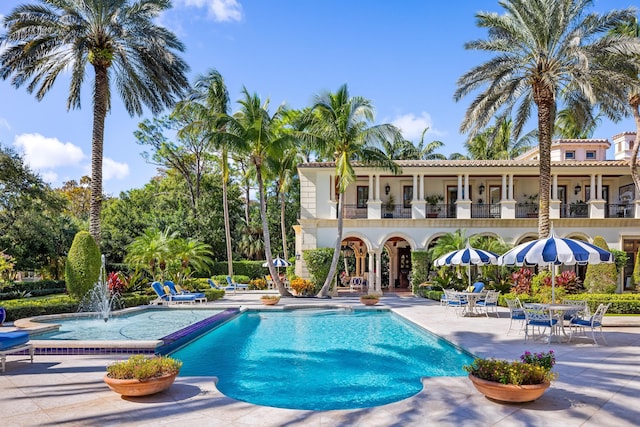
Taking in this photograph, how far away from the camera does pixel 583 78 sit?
16.8m

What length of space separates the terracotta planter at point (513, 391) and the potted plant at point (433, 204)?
2116cm

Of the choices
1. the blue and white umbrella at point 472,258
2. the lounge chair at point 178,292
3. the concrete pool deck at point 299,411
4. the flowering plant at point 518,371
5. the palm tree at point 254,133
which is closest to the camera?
the concrete pool deck at point 299,411

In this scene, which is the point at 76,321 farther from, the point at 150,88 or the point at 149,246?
the point at 150,88

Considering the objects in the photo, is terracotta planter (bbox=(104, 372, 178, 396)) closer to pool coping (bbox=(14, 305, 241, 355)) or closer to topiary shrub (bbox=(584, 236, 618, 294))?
pool coping (bbox=(14, 305, 241, 355))

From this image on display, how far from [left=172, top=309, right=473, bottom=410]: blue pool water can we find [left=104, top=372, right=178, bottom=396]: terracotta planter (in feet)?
4.57

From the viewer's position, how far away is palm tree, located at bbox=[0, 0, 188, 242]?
17.5 metres

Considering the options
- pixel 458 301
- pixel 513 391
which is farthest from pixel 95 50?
pixel 513 391

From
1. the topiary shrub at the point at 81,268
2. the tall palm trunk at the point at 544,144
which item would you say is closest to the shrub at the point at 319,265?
the tall palm trunk at the point at 544,144

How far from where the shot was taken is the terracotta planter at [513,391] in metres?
5.95

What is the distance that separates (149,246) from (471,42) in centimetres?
1753

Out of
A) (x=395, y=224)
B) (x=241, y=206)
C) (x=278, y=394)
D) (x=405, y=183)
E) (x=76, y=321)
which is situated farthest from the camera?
(x=241, y=206)

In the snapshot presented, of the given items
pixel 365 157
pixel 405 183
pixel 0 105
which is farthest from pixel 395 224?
pixel 0 105

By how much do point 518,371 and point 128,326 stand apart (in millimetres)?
11575

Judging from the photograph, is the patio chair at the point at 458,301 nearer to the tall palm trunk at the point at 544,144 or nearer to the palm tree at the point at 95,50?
the tall palm trunk at the point at 544,144
